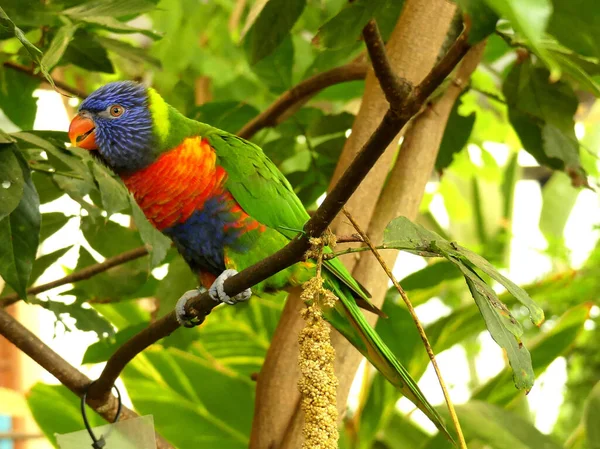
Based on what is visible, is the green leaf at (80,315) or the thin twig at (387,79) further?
the green leaf at (80,315)

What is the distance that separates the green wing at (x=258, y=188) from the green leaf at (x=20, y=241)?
1.02 feet

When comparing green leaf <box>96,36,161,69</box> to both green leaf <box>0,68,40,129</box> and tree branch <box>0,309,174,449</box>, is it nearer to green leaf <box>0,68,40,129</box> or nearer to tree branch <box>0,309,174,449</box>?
green leaf <box>0,68,40,129</box>

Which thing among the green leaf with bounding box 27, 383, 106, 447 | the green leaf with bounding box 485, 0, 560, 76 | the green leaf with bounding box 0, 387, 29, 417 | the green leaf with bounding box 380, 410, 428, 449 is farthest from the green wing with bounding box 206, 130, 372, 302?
the green leaf with bounding box 0, 387, 29, 417

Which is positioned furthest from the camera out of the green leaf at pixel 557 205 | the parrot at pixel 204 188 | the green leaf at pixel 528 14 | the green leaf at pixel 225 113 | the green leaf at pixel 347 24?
the green leaf at pixel 557 205

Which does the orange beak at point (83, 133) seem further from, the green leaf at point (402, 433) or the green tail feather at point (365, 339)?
the green leaf at point (402, 433)

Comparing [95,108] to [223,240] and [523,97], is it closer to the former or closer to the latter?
[223,240]

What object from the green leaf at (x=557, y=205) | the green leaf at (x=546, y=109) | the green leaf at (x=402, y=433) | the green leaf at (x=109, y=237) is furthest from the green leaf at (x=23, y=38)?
the green leaf at (x=557, y=205)

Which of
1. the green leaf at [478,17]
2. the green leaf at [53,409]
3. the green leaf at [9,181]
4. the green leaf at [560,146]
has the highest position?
the green leaf at [560,146]

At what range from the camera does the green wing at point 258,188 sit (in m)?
1.01

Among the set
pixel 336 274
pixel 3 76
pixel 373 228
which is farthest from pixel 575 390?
pixel 3 76

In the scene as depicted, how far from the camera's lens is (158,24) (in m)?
1.64

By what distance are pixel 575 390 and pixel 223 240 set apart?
73.6 inches

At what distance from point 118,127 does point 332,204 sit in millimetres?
649

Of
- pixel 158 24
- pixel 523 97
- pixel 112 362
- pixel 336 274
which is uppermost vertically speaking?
pixel 158 24
